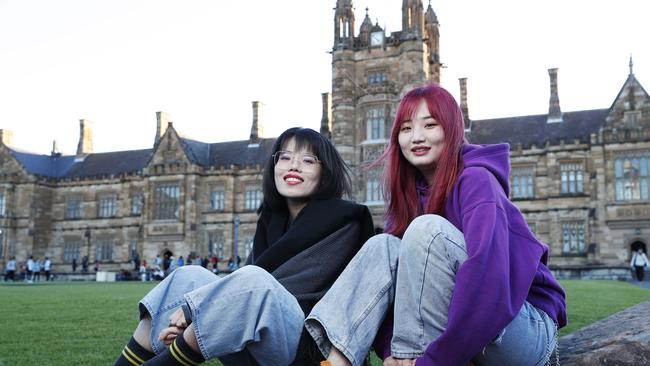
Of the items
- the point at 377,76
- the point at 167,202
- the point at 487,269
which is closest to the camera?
the point at 487,269

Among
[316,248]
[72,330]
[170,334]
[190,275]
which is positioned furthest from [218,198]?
[170,334]

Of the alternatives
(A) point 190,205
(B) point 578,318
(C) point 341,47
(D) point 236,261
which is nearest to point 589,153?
(C) point 341,47

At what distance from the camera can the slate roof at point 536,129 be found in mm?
34594

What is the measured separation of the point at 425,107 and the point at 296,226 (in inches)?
39.2

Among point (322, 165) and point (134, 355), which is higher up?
point (322, 165)

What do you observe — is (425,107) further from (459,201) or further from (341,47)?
(341,47)

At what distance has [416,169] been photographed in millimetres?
3555

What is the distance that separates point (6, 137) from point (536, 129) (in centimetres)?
3714

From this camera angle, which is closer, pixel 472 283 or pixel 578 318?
pixel 472 283

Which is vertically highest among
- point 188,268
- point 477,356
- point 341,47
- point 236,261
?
point 341,47

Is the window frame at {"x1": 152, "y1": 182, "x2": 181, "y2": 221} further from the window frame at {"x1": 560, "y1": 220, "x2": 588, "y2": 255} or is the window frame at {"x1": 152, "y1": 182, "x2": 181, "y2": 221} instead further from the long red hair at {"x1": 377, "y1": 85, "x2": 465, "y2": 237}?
the long red hair at {"x1": 377, "y1": 85, "x2": 465, "y2": 237}

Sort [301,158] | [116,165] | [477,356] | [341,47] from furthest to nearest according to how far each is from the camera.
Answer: [116,165]
[341,47]
[301,158]
[477,356]

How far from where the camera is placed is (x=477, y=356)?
2.73 metres

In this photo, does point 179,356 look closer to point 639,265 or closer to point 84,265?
point 639,265
